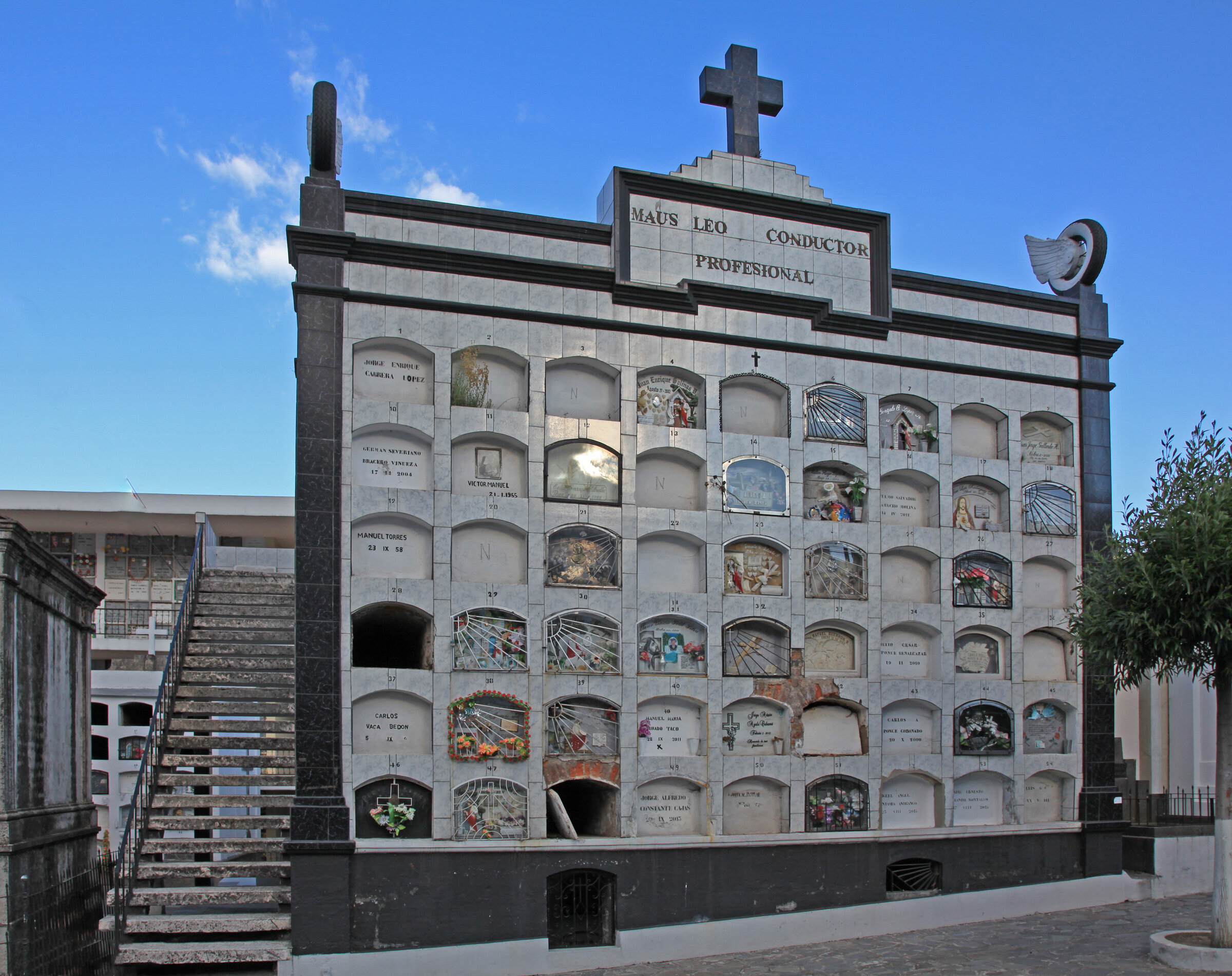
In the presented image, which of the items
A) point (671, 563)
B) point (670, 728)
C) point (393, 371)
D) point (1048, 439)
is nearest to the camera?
point (393, 371)

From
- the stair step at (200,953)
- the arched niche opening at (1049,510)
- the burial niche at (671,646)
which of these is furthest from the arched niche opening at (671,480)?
the stair step at (200,953)

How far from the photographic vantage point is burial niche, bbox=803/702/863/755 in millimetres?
14148

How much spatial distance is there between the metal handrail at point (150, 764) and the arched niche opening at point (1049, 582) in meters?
11.5

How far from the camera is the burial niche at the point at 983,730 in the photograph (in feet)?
48.3

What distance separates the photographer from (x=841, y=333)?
14.9m

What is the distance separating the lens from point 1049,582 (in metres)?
15.7

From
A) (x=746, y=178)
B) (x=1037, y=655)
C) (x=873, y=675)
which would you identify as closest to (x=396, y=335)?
(x=746, y=178)

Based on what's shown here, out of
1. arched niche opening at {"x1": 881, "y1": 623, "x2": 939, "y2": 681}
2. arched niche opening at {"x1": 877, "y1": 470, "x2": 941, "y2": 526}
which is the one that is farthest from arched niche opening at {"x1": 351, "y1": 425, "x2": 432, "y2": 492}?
arched niche opening at {"x1": 881, "y1": 623, "x2": 939, "y2": 681}

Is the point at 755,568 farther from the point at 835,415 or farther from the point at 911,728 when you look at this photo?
the point at 911,728

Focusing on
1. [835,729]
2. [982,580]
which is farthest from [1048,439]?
[835,729]

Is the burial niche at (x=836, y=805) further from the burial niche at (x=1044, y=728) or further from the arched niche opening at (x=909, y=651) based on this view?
the burial niche at (x=1044, y=728)

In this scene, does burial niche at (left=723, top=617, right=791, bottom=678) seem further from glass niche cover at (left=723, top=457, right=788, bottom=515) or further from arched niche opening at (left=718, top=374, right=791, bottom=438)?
arched niche opening at (left=718, top=374, right=791, bottom=438)

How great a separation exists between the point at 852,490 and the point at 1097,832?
5.81 metres

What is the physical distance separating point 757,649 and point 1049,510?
4976mm
